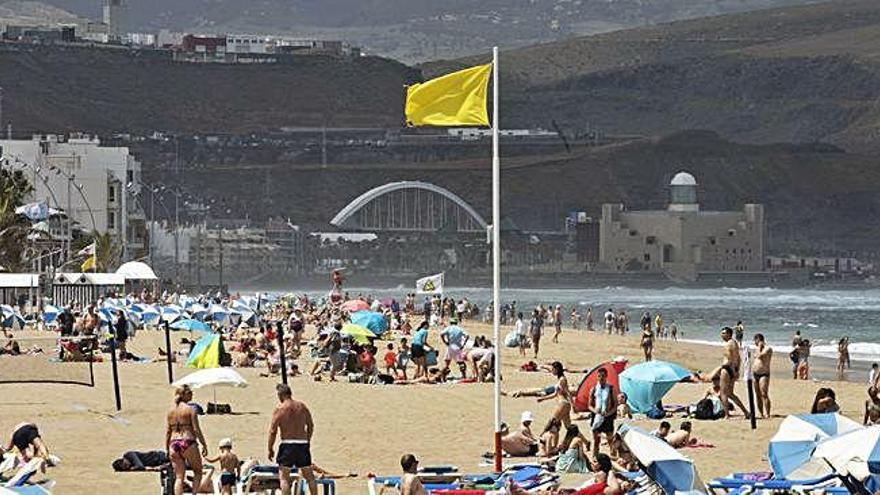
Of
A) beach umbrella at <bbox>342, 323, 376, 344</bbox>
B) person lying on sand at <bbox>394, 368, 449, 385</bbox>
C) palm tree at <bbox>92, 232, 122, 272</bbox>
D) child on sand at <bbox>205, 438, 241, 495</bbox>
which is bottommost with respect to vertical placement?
child on sand at <bbox>205, 438, 241, 495</bbox>

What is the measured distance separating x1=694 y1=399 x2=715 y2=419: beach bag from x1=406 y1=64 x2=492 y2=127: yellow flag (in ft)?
25.1

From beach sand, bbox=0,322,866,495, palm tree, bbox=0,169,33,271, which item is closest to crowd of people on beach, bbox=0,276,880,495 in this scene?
beach sand, bbox=0,322,866,495

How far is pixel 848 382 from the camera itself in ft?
124

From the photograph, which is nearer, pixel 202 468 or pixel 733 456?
pixel 202 468

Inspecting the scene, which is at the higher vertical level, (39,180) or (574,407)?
(39,180)

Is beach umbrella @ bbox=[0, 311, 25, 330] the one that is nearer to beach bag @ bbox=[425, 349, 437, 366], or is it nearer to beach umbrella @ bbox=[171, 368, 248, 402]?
beach bag @ bbox=[425, 349, 437, 366]

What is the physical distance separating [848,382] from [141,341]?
15.0 m

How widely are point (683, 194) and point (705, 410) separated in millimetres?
154651

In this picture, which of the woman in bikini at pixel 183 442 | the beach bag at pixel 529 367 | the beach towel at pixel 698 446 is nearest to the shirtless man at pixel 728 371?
the beach towel at pixel 698 446

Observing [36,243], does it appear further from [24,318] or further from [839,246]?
[839,246]

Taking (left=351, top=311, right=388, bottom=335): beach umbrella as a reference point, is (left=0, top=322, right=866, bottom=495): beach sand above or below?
below

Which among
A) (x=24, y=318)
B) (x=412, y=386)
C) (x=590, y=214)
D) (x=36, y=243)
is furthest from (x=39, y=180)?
(x=590, y=214)

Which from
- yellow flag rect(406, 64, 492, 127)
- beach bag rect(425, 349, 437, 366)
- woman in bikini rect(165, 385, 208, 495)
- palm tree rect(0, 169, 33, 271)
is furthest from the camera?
palm tree rect(0, 169, 33, 271)

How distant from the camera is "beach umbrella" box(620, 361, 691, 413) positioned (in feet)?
78.3
